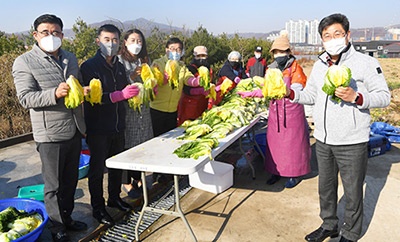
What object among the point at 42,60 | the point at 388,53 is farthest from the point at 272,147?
the point at 388,53

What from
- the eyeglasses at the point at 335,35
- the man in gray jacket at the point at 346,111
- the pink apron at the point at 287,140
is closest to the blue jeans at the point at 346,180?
the man in gray jacket at the point at 346,111

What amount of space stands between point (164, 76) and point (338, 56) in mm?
2171

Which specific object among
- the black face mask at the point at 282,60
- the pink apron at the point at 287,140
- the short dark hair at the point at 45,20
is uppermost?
the short dark hair at the point at 45,20

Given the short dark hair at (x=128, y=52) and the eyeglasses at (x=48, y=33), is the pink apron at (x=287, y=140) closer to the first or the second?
the short dark hair at (x=128, y=52)

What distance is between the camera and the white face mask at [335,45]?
9.70ft

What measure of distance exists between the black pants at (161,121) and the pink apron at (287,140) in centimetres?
144

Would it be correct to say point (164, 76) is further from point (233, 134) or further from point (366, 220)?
point (366, 220)

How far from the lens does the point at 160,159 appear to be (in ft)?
10.1

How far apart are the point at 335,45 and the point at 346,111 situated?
2.04ft

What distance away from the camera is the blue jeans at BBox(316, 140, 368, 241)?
3.08 metres

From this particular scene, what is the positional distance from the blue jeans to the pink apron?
1.20m

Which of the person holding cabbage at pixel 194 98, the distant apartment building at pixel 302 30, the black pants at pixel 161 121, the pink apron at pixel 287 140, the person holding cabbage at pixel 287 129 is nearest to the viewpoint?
the person holding cabbage at pixel 287 129

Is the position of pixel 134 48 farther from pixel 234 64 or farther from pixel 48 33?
pixel 234 64

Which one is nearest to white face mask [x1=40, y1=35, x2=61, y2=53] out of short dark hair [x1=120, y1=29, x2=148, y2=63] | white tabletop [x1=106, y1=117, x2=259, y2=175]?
short dark hair [x1=120, y1=29, x2=148, y2=63]
